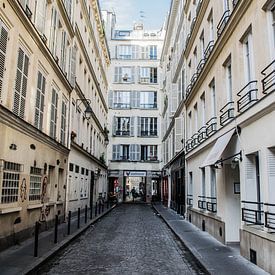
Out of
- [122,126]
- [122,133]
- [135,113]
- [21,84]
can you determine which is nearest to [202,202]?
[21,84]

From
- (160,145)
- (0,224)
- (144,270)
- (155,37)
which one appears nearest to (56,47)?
(0,224)

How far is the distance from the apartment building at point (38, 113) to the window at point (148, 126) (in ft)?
73.7

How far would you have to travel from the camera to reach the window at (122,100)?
4556cm

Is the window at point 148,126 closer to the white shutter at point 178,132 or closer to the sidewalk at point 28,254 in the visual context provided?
the white shutter at point 178,132

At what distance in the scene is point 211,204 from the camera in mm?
13148

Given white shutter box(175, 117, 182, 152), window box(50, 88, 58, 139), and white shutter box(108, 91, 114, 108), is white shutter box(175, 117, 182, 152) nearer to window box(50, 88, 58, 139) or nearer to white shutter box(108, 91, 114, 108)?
window box(50, 88, 58, 139)

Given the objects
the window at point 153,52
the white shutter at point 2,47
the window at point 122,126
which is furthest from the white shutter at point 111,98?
the white shutter at point 2,47

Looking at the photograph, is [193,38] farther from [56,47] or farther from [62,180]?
[62,180]

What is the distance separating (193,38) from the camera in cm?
1823

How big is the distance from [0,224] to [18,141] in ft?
8.10

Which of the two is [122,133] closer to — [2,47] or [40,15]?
[40,15]

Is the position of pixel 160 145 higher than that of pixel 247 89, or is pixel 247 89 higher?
pixel 160 145

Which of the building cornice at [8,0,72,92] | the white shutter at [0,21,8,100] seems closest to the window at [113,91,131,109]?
the building cornice at [8,0,72,92]

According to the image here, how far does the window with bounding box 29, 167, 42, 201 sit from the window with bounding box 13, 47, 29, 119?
2.31m
